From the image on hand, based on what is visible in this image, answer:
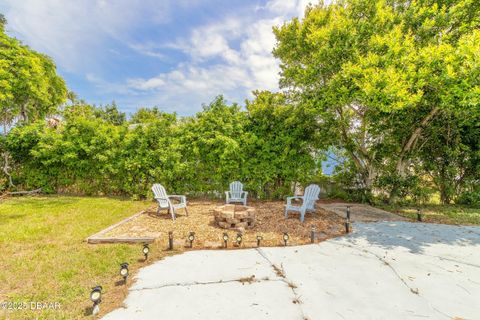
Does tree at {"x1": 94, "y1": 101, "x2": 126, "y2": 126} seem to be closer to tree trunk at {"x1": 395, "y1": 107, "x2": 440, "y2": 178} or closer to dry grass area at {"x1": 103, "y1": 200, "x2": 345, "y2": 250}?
dry grass area at {"x1": 103, "y1": 200, "x2": 345, "y2": 250}

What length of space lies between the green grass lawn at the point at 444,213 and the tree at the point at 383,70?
87 centimetres

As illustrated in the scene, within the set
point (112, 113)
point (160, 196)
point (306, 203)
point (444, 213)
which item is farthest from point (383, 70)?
point (112, 113)

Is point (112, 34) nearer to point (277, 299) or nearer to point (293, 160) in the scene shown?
point (293, 160)

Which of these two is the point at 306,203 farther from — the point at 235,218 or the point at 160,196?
the point at 160,196

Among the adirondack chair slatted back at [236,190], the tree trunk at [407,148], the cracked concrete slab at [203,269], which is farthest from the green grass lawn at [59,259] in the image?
the tree trunk at [407,148]

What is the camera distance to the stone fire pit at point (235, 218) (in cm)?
486

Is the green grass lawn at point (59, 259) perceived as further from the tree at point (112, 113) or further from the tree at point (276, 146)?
the tree at point (112, 113)

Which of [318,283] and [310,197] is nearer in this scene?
[318,283]

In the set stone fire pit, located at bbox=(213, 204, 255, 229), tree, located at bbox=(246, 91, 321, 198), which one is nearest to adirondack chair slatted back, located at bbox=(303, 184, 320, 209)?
stone fire pit, located at bbox=(213, 204, 255, 229)

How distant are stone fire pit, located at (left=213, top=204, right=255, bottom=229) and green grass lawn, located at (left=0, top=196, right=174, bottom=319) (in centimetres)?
155

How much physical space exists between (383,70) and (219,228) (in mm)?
4735

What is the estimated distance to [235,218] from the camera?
4871mm

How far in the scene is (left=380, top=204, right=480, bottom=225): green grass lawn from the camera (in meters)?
5.83

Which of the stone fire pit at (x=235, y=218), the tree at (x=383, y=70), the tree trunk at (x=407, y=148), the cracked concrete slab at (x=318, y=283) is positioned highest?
the tree at (x=383, y=70)
